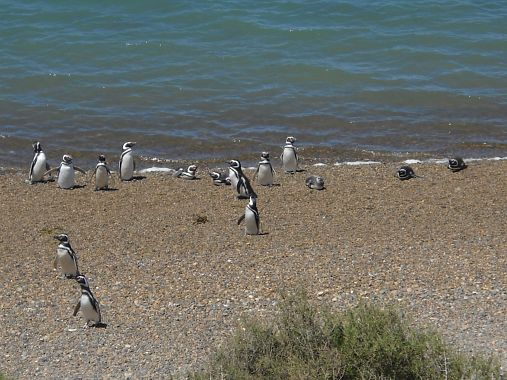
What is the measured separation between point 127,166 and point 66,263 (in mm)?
5763

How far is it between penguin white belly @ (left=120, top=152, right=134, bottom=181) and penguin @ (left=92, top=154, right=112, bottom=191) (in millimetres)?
560

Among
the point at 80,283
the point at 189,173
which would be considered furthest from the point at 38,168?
the point at 80,283

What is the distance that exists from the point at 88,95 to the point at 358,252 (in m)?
13.9

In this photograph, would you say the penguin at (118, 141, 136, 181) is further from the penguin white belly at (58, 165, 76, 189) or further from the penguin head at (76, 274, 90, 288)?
the penguin head at (76, 274, 90, 288)

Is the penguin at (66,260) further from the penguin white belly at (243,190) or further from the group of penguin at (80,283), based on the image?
the penguin white belly at (243,190)

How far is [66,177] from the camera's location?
18.3m

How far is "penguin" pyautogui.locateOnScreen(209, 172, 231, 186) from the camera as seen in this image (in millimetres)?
18438

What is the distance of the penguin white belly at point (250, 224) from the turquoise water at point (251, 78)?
6483mm

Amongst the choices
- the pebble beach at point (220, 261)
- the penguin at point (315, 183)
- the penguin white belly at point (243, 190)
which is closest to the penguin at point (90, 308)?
the pebble beach at point (220, 261)

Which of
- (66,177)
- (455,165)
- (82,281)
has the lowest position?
(455,165)

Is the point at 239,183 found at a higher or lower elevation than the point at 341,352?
lower

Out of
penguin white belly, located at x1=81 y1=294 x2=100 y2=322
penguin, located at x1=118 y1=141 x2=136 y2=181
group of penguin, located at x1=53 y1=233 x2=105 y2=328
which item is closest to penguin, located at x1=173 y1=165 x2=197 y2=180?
penguin, located at x1=118 y1=141 x2=136 y2=181

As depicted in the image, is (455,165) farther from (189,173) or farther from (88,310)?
(88,310)

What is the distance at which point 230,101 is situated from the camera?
25703 mm
